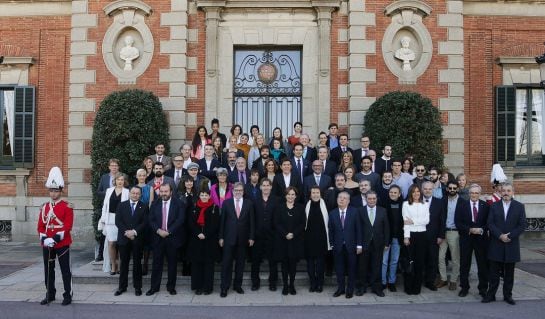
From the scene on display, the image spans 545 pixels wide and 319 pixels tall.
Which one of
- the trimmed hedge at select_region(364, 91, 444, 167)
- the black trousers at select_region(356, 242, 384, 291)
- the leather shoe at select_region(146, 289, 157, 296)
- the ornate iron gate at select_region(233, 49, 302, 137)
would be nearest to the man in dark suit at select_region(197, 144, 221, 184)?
the leather shoe at select_region(146, 289, 157, 296)

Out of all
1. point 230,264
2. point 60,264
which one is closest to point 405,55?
point 230,264

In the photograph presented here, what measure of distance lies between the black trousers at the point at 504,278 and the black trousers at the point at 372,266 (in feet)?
5.62

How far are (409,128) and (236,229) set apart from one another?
4.97 m

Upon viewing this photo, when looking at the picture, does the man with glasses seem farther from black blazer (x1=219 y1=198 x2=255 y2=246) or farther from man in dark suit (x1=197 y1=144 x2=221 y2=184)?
man in dark suit (x1=197 y1=144 x2=221 y2=184)

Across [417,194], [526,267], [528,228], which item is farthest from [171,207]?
[528,228]

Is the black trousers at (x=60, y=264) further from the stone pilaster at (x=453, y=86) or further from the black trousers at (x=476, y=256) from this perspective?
the stone pilaster at (x=453, y=86)

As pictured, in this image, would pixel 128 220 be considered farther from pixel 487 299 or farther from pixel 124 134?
pixel 487 299

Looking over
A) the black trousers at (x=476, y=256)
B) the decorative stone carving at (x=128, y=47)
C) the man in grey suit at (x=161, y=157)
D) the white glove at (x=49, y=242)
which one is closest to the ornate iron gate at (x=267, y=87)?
the decorative stone carving at (x=128, y=47)

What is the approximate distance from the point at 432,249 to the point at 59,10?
36.9 ft

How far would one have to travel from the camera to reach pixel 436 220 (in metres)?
8.71

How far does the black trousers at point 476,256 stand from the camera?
8562 mm

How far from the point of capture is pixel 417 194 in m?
8.62

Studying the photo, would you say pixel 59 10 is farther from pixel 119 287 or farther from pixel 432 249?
pixel 432 249

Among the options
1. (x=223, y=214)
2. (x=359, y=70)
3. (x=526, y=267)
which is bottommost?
(x=526, y=267)
